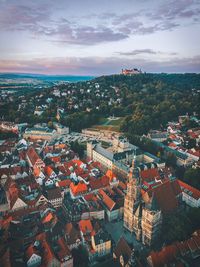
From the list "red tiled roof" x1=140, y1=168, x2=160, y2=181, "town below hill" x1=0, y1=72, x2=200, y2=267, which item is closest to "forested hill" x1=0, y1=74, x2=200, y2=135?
"town below hill" x1=0, y1=72, x2=200, y2=267

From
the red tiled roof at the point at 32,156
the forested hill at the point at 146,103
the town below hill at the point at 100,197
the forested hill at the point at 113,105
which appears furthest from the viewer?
the forested hill at the point at 113,105

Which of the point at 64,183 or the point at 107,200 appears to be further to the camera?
the point at 64,183

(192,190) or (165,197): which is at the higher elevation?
(165,197)

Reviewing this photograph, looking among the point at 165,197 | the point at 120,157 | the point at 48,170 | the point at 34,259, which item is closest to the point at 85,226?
the point at 34,259

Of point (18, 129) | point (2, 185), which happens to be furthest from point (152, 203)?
point (18, 129)

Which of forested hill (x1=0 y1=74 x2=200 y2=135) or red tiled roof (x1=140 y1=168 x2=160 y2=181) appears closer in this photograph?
red tiled roof (x1=140 y1=168 x2=160 y2=181)

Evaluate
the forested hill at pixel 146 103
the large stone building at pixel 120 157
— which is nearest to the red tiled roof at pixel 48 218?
the large stone building at pixel 120 157

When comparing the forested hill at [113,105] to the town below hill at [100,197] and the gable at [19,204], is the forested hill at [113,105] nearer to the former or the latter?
the town below hill at [100,197]

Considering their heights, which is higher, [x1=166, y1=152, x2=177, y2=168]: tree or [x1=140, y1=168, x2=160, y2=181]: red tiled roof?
[x1=140, y1=168, x2=160, y2=181]: red tiled roof

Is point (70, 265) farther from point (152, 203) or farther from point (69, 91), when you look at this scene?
point (69, 91)

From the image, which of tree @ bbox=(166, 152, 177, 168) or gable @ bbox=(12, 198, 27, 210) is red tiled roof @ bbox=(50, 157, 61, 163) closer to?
gable @ bbox=(12, 198, 27, 210)

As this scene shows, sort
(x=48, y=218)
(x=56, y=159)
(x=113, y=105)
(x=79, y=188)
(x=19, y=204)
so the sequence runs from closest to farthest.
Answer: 1. (x=48, y=218)
2. (x=19, y=204)
3. (x=79, y=188)
4. (x=56, y=159)
5. (x=113, y=105)

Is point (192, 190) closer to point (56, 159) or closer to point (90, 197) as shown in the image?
point (90, 197)
